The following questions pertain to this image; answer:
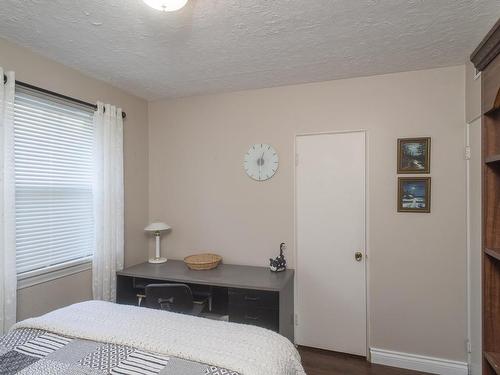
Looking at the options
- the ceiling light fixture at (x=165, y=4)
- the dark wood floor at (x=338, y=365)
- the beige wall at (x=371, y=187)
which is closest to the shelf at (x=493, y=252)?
the beige wall at (x=371, y=187)

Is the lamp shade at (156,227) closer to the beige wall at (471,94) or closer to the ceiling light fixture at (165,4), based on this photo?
the ceiling light fixture at (165,4)

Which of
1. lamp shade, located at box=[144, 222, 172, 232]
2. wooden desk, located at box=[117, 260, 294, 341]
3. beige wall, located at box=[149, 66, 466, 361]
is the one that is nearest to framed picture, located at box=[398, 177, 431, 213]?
beige wall, located at box=[149, 66, 466, 361]

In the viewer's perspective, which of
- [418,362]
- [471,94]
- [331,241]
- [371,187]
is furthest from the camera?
[331,241]

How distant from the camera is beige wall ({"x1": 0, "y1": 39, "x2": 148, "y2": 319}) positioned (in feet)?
6.72

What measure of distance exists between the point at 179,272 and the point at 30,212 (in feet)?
4.15

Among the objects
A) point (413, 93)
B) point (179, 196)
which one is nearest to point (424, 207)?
point (413, 93)

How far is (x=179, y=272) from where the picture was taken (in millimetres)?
2664

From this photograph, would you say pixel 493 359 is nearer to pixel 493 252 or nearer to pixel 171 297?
pixel 493 252

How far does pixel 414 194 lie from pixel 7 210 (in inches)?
120

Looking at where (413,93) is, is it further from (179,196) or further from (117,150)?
(117,150)

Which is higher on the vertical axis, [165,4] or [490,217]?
[165,4]

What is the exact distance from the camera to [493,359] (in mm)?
1666

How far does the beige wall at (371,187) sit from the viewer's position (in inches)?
92.4

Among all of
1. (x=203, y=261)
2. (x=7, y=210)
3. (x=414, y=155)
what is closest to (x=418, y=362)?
(x=414, y=155)
